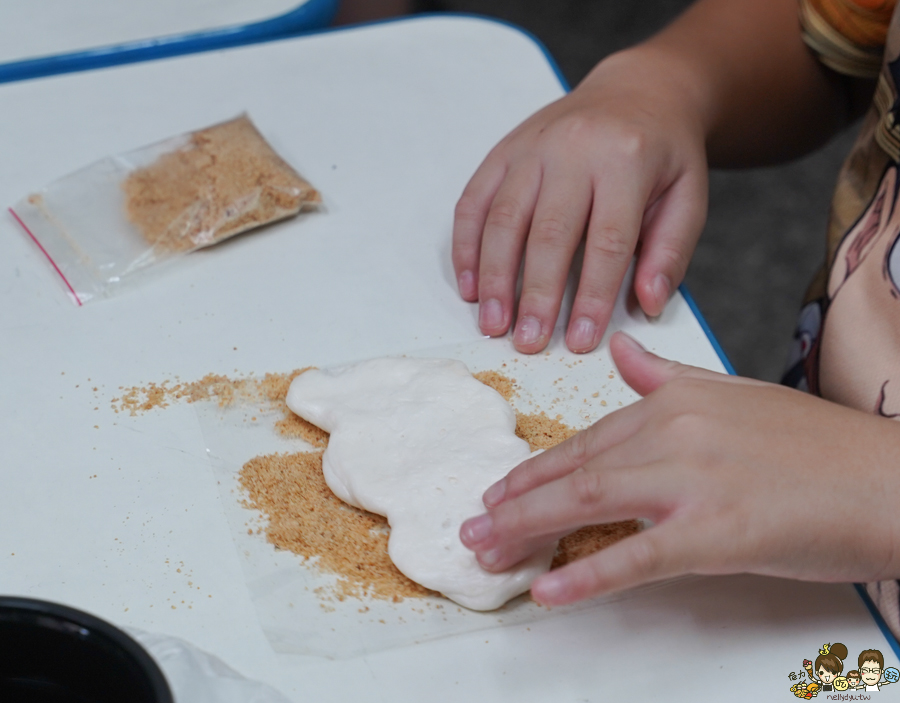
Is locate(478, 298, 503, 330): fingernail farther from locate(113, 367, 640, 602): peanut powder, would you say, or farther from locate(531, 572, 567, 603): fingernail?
locate(531, 572, 567, 603): fingernail

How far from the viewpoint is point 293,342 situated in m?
0.71

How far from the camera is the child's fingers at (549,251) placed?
0.70 meters

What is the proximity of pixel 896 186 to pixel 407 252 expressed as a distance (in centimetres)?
46

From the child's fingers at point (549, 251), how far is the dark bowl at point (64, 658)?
0.40 m

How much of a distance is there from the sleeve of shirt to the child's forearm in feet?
0.08

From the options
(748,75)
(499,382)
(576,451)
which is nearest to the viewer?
(576,451)

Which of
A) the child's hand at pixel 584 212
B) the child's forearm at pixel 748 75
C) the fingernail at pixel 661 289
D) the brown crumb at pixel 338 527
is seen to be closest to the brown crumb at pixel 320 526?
the brown crumb at pixel 338 527

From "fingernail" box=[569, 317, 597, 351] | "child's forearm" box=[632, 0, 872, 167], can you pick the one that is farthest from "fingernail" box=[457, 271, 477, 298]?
"child's forearm" box=[632, 0, 872, 167]

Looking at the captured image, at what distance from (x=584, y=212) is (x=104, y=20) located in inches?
27.3

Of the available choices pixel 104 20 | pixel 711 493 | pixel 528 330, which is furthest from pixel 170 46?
pixel 711 493

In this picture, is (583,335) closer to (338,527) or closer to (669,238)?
(669,238)

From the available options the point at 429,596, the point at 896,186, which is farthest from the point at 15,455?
the point at 896,186

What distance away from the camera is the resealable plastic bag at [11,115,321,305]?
0.77 meters

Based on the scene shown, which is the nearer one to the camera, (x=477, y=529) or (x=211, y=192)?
(x=477, y=529)
